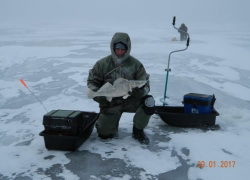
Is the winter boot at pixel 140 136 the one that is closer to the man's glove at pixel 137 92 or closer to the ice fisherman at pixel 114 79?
the ice fisherman at pixel 114 79

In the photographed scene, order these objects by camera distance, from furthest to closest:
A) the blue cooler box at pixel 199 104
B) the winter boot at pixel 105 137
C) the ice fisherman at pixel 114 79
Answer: the blue cooler box at pixel 199 104, the winter boot at pixel 105 137, the ice fisherman at pixel 114 79

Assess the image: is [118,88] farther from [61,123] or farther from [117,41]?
[61,123]

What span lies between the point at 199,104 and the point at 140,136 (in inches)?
42.5

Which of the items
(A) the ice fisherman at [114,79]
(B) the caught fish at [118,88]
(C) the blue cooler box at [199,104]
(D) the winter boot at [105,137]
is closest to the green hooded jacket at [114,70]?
(A) the ice fisherman at [114,79]

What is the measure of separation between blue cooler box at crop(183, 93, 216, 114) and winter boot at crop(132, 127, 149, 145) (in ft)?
3.13

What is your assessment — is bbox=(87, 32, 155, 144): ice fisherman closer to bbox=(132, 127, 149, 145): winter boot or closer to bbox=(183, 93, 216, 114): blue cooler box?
bbox=(132, 127, 149, 145): winter boot

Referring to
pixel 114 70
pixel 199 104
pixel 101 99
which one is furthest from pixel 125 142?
pixel 199 104

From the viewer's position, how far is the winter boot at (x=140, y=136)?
3.23 m

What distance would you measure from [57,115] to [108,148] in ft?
2.49

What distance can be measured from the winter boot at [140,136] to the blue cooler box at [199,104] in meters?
0.95

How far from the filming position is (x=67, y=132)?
9.61 feet

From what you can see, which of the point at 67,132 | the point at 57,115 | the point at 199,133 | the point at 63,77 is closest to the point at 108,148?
the point at 67,132

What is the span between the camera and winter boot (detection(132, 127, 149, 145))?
10.6 ft

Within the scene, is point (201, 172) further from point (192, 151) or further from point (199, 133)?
point (199, 133)
